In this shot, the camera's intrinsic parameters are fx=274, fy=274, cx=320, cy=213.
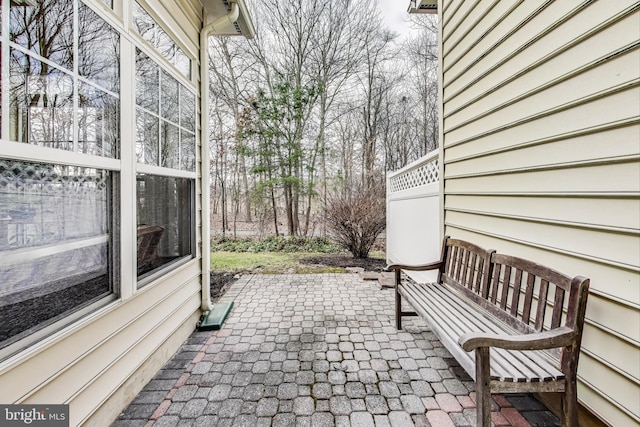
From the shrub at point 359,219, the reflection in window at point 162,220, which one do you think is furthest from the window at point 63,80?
the shrub at point 359,219

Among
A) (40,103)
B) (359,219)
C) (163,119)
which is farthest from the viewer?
(359,219)

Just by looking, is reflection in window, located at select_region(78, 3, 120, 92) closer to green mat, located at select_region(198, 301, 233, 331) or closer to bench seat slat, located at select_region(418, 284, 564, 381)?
green mat, located at select_region(198, 301, 233, 331)

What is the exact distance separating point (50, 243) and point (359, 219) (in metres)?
5.32

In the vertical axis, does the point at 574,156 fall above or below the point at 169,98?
below

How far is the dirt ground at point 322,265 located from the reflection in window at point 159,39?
2812mm

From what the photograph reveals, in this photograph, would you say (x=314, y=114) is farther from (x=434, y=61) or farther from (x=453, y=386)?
(x=453, y=386)

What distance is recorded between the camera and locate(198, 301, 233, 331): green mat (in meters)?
2.82

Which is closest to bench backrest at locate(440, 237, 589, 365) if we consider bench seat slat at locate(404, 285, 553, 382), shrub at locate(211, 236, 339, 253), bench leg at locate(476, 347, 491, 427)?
bench seat slat at locate(404, 285, 553, 382)

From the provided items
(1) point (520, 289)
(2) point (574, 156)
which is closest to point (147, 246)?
(1) point (520, 289)

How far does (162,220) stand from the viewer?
234cm

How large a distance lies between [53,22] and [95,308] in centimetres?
152

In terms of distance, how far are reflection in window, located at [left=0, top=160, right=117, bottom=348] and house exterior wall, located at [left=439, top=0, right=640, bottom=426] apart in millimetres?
2649

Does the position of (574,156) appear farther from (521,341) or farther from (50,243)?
(50,243)

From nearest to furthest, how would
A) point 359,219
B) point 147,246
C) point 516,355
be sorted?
point 516,355 → point 147,246 → point 359,219
